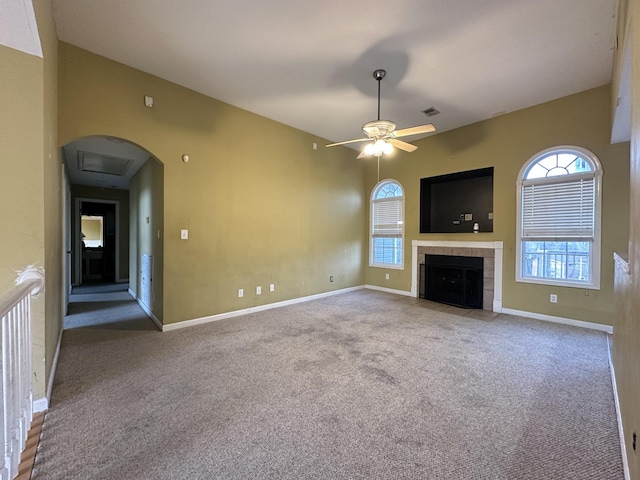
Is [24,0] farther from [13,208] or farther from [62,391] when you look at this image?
[62,391]

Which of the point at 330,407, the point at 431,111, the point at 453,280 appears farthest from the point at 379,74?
the point at 453,280

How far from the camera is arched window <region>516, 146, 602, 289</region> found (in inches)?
146

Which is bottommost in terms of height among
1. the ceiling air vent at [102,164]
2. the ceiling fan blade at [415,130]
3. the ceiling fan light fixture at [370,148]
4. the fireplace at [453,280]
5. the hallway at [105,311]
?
the hallway at [105,311]

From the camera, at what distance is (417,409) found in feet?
6.39

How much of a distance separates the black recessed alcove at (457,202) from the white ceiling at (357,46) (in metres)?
1.34

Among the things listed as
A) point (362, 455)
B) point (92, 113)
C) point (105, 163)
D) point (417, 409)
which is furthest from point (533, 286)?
point (105, 163)

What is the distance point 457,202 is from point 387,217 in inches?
57.0

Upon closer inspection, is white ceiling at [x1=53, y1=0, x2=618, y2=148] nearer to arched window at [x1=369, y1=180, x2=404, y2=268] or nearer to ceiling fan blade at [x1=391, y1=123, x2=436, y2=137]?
ceiling fan blade at [x1=391, y1=123, x2=436, y2=137]

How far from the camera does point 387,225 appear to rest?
6102 mm

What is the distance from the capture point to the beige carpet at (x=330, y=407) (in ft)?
4.83

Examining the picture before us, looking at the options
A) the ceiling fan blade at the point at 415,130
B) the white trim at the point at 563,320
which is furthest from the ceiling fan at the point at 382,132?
the white trim at the point at 563,320

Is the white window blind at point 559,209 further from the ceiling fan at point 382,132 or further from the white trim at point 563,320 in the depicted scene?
the ceiling fan at point 382,132

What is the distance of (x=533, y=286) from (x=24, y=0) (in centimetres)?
588

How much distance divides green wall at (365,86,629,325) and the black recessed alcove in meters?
0.13
